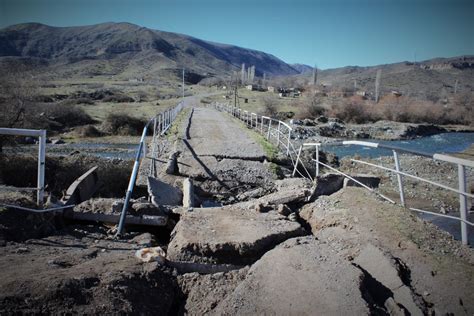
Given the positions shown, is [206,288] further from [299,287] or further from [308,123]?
[308,123]

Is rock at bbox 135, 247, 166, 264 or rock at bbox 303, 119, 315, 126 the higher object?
rock at bbox 135, 247, 166, 264

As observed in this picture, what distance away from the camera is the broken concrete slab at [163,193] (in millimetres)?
6621

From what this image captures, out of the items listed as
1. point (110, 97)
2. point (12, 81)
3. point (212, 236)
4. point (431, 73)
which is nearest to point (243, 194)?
point (212, 236)

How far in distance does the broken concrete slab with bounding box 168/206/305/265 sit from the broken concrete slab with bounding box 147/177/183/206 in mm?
1287

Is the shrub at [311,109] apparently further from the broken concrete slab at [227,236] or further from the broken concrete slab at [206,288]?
the broken concrete slab at [206,288]

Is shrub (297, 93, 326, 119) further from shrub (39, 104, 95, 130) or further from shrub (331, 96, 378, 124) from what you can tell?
shrub (39, 104, 95, 130)

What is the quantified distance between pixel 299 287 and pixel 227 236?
1306mm

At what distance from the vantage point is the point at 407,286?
12.3ft

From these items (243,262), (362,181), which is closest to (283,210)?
(243,262)

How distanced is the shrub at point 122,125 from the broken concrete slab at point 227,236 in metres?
30.9

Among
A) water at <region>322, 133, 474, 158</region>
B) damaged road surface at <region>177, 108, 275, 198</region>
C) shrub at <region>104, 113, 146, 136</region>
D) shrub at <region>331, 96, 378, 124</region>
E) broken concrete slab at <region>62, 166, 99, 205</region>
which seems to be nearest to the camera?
broken concrete slab at <region>62, 166, 99, 205</region>

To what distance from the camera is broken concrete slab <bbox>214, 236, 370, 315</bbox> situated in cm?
333

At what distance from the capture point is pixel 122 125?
35312mm

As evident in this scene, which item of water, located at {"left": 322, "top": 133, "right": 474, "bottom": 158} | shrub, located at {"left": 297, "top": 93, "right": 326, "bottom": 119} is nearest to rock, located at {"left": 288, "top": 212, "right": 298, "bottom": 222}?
water, located at {"left": 322, "top": 133, "right": 474, "bottom": 158}
